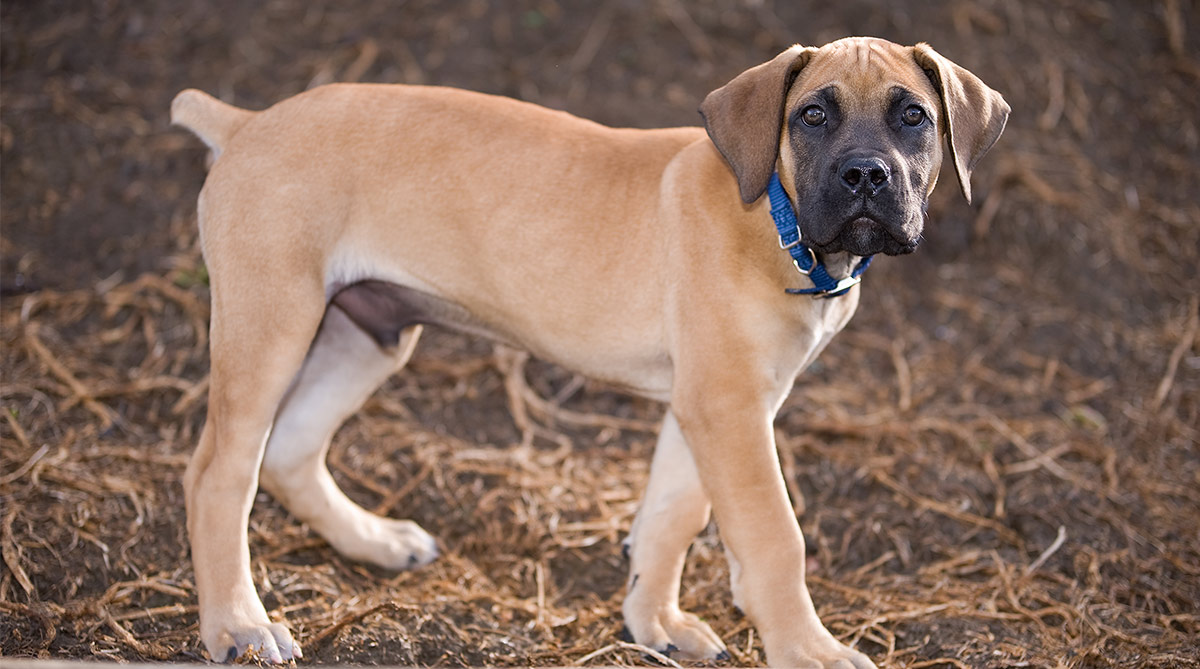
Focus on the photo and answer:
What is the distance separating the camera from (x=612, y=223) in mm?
4082

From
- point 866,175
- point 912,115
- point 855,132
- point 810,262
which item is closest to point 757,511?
point 810,262

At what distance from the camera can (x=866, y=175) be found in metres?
3.37

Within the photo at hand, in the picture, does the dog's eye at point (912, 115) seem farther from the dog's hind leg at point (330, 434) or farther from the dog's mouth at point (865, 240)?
the dog's hind leg at point (330, 434)

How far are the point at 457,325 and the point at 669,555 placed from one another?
120 centimetres

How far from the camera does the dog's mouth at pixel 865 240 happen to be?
345 centimetres

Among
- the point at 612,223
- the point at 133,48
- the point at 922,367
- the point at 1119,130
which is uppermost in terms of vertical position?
the point at 612,223

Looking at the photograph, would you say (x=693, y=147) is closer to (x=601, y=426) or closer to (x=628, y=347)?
(x=628, y=347)

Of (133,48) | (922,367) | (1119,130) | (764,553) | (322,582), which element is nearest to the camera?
(764,553)

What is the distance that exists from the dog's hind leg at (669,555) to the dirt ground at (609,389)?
0.14m

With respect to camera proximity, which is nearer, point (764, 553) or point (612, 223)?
point (764, 553)

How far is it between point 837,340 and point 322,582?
11.7 feet

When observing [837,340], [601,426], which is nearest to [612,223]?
[601,426]

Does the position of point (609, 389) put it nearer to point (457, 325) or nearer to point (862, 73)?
point (457, 325)

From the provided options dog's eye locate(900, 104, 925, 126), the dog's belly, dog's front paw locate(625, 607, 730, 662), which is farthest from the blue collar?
dog's front paw locate(625, 607, 730, 662)
